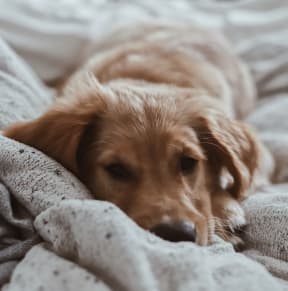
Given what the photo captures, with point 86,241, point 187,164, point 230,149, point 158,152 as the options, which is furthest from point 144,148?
point 86,241

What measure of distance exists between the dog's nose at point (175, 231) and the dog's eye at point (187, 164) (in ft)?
0.86

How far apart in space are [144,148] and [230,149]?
0.29 meters

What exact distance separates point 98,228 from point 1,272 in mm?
248

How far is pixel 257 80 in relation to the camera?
294 cm

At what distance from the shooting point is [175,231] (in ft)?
4.19

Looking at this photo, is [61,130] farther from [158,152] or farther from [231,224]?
[231,224]

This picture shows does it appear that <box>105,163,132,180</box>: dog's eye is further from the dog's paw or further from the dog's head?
the dog's paw

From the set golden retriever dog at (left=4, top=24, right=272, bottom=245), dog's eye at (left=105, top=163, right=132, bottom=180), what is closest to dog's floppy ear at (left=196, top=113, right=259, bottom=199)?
golden retriever dog at (left=4, top=24, right=272, bottom=245)

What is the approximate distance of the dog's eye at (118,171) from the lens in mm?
1499

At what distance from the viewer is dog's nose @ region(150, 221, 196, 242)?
127 centimetres

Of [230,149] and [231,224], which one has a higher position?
[230,149]

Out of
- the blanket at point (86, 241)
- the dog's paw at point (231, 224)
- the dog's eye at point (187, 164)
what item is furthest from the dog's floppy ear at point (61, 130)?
the dog's paw at point (231, 224)

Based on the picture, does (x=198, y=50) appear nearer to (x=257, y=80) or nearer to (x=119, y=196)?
(x=257, y=80)

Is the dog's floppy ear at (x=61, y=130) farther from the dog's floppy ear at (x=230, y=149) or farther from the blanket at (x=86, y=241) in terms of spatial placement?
the dog's floppy ear at (x=230, y=149)
